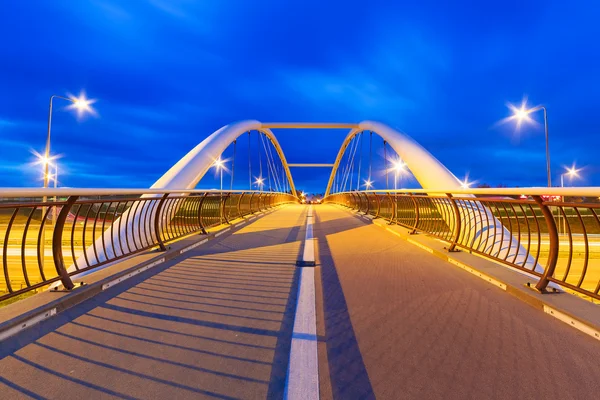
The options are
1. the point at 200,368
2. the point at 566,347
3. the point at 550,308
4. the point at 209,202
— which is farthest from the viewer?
the point at 209,202

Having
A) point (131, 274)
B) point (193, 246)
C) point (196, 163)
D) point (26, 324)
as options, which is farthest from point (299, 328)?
point (196, 163)

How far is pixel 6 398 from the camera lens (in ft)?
5.77

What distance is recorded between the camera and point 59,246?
3420 millimetres

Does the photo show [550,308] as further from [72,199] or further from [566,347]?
[72,199]

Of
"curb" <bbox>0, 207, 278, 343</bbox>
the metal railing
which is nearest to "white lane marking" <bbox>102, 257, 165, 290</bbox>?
"curb" <bbox>0, 207, 278, 343</bbox>

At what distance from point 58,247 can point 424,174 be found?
46.1 feet

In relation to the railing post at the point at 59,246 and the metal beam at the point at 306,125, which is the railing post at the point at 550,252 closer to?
the railing post at the point at 59,246

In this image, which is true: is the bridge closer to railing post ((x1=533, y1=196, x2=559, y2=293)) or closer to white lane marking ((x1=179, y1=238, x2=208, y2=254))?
railing post ((x1=533, y1=196, x2=559, y2=293))

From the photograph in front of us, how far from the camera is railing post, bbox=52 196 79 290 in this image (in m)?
3.25

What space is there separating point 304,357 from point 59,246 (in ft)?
9.87

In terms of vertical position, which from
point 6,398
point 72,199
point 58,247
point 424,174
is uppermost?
point 424,174

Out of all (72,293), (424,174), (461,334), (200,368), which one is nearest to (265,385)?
(200,368)

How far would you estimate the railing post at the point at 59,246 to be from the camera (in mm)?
3254

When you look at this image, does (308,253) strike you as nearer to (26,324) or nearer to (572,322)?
(572,322)
